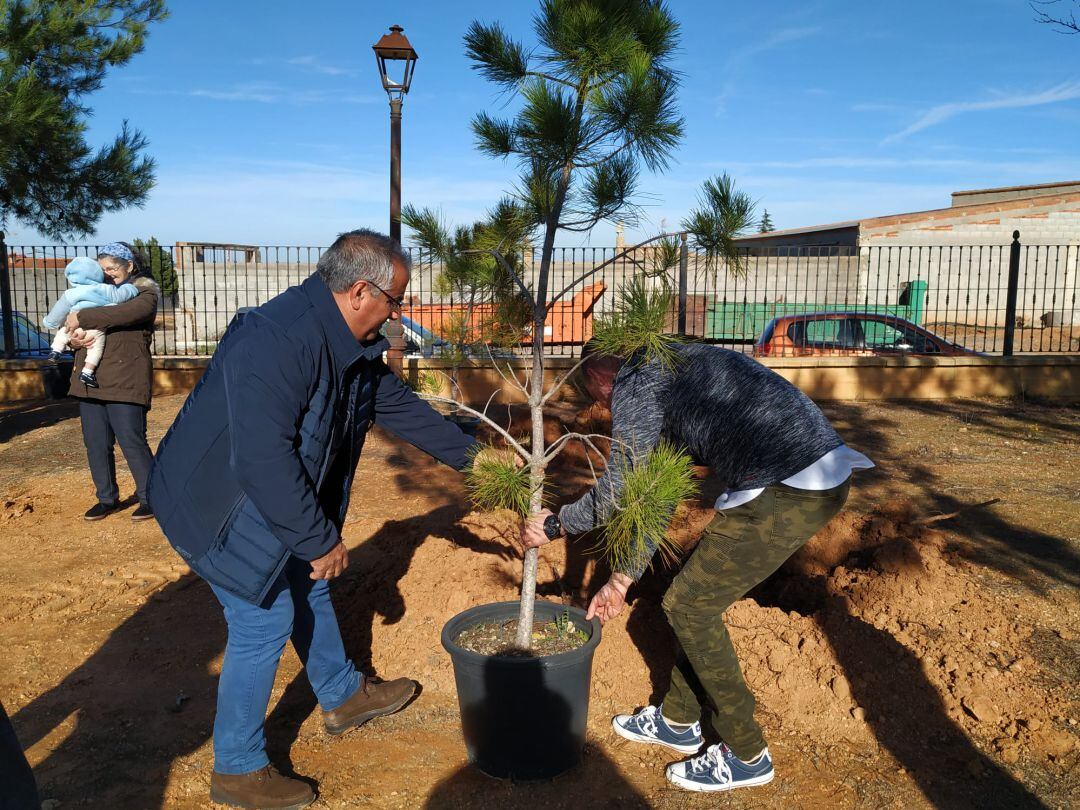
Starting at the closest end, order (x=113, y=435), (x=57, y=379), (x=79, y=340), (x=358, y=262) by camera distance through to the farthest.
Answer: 1. (x=358, y=262)
2. (x=79, y=340)
3. (x=113, y=435)
4. (x=57, y=379)

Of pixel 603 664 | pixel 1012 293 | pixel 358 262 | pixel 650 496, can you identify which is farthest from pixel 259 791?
pixel 1012 293

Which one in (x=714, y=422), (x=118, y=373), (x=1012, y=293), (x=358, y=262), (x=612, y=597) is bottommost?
(x=612, y=597)

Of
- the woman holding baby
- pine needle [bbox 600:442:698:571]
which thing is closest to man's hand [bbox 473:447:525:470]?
pine needle [bbox 600:442:698:571]

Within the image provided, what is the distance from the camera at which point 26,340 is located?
10680 mm

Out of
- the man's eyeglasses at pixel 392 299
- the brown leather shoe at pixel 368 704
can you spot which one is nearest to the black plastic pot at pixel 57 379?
the brown leather shoe at pixel 368 704

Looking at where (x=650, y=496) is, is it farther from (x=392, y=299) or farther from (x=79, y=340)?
(x=79, y=340)

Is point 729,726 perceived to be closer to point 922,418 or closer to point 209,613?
point 209,613

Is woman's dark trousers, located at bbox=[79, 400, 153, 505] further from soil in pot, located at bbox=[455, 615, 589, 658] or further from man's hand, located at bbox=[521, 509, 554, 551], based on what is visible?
man's hand, located at bbox=[521, 509, 554, 551]

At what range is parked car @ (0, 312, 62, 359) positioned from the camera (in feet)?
33.7

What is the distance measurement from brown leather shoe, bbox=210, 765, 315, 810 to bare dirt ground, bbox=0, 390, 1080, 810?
0.38ft

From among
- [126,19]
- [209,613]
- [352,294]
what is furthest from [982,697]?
[126,19]

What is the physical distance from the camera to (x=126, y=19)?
9188 millimetres

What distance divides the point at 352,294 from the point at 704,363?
1073 mm

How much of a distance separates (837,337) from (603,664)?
8.45m
